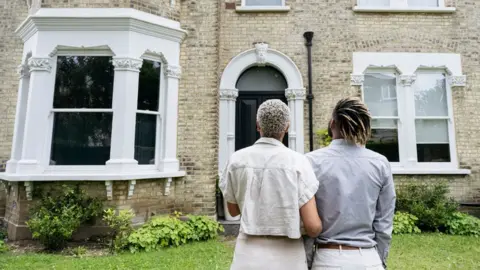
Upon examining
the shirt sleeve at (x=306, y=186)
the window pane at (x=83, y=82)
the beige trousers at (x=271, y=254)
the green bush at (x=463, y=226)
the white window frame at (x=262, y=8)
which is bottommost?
the green bush at (x=463, y=226)

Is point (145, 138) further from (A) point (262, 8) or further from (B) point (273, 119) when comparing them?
(B) point (273, 119)

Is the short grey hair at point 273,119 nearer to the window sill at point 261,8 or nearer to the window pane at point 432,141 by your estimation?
the window sill at point 261,8

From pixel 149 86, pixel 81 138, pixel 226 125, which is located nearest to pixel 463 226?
pixel 226 125

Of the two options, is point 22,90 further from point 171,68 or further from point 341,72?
point 341,72

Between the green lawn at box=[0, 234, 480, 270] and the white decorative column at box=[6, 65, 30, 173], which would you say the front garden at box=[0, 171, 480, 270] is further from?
the white decorative column at box=[6, 65, 30, 173]

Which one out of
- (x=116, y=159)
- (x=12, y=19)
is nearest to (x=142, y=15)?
(x=116, y=159)

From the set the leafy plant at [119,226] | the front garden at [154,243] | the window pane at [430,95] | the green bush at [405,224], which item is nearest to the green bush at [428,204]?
the front garden at [154,243]

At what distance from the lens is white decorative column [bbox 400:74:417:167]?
6.73m

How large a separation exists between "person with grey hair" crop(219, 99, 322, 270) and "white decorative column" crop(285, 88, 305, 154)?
16.5ft

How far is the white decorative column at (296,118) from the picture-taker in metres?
6.63

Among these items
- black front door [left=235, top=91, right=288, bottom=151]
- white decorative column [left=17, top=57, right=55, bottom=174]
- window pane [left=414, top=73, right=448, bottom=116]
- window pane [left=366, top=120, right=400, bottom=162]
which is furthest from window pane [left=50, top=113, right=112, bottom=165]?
window pane [left=414, top=73, right=448, bottom=116]

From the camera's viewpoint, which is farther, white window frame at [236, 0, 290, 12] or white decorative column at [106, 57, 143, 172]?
white window frame at [236, 0, 290, 12]

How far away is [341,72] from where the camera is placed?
6914mm

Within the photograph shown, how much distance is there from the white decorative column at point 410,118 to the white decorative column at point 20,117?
27.1 feet
